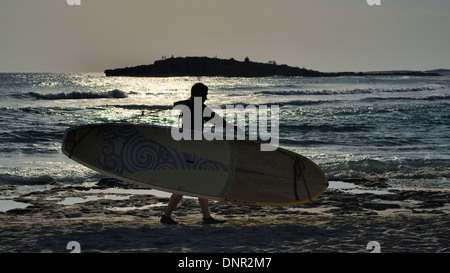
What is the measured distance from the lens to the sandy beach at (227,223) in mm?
5453

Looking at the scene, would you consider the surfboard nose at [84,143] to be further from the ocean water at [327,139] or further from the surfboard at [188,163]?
the ocean water at [327,139]

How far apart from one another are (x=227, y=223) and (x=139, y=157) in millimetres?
1461

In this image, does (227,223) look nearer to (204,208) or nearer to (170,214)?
(204,208)

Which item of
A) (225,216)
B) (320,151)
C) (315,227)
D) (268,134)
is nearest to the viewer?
(315,227)

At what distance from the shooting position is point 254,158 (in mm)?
7309

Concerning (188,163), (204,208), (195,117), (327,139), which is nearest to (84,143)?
(188,163)

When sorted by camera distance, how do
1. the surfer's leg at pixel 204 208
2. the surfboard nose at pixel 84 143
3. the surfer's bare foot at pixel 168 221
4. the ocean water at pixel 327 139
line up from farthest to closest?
the ocean water at pixel 327 139 → the surfboard nose at pixel 84 143 → the surfer's leg at pixel 204 208 → the surfer's bare foot at pixel 168 221

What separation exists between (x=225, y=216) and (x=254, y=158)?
0.86 metres

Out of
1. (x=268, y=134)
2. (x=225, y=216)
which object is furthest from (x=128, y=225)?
(x=268, y=134)

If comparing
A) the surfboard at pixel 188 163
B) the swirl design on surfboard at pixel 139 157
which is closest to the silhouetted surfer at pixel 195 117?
the surfboard at pixel 188 163

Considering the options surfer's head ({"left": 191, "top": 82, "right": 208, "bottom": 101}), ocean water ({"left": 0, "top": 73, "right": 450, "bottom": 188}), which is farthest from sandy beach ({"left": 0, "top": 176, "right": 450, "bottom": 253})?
surfer's head ({"left": 191, "top": 82, "right": 208, "bottom": 101})

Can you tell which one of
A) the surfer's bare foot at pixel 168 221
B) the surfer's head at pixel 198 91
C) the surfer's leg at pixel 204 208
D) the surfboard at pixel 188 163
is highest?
the surfer's head at pixel 198 91

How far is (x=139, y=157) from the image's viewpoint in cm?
710
